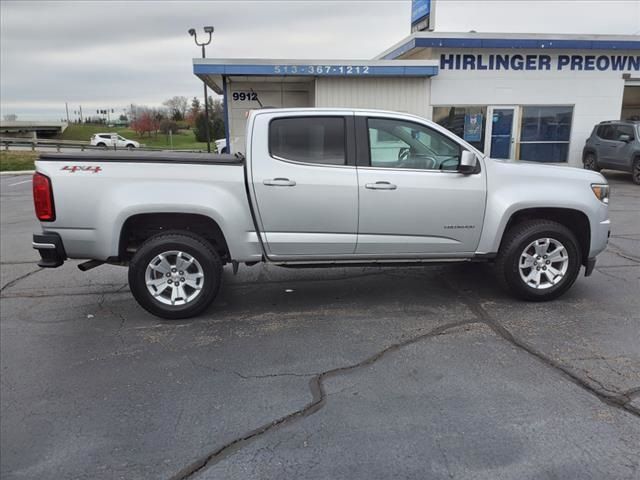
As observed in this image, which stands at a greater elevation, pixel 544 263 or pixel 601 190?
pixel 601 190

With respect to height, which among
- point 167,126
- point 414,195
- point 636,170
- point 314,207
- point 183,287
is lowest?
point 183,287

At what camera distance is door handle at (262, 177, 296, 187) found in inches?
179

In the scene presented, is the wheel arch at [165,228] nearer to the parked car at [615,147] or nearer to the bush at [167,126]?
the parked car at [615,147]

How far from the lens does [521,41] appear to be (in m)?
15.2

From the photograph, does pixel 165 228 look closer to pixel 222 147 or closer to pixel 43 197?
pixel 43 197

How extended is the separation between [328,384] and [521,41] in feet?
49.1

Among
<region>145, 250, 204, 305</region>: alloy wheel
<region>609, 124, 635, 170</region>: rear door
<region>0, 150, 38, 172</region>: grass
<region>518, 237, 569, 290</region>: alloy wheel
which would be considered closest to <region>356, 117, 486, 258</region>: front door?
<region>518, 237, 569, 290</region>: alloy wheel

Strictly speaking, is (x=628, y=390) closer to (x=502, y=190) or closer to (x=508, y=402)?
(x=508, y=402)

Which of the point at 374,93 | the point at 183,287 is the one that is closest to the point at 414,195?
the point at 183,287

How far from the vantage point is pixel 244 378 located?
142 inches

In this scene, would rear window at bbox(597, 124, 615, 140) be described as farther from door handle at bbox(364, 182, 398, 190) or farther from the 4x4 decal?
the 4x4 decal

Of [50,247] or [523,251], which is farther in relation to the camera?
[523,251]

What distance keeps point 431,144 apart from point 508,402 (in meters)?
2.59

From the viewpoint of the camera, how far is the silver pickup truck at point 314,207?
445 centimetres
